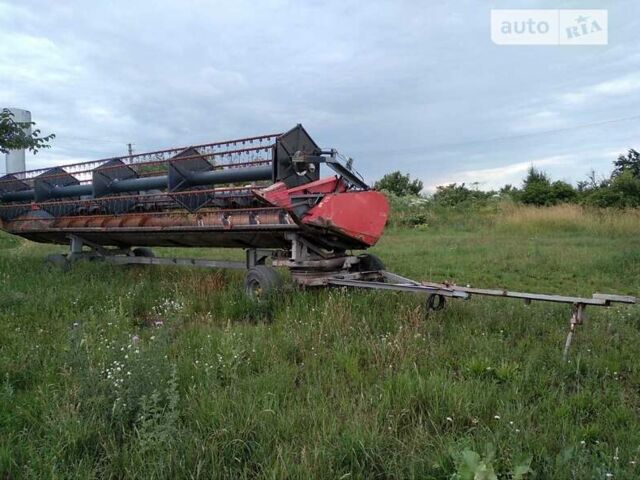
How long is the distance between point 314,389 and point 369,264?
373 centimetres

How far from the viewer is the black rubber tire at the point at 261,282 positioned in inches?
243

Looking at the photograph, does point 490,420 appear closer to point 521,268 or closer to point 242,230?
point 242,230

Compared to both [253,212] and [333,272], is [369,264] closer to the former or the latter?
[333,272]

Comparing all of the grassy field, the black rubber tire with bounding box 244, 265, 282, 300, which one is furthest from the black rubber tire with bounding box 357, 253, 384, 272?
the black rubber tire with bounding box 244, 265, 282, 300

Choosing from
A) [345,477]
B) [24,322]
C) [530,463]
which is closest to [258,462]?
[345,477]

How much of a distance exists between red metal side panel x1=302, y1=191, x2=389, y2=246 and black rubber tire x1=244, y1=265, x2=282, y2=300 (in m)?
0.84

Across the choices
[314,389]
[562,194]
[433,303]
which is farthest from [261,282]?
[562,194]

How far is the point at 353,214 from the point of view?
6348 millimetres

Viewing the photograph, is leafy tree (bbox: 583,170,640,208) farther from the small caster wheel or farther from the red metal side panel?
the small caster wheel

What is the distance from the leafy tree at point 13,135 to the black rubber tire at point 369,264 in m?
7.65

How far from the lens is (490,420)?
2.90m

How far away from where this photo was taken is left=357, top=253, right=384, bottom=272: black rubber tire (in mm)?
6867

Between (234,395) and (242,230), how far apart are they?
152 inches

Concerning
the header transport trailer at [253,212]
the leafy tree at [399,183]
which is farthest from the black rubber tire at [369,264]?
the leafy tree at [399,183]
